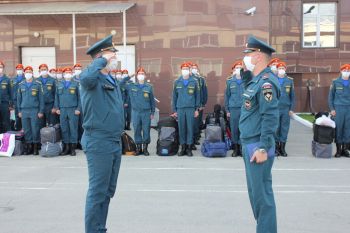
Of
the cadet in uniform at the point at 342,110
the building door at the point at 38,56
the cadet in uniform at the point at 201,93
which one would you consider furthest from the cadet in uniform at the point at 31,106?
the building door at the point at 38,56

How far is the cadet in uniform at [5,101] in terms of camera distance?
12375 mm

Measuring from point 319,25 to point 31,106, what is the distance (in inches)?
577

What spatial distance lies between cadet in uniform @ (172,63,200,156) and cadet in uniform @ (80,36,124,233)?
20.5 feet

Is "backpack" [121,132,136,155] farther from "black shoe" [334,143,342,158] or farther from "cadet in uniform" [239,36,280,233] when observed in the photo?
"cadet in uniform" [239,36,280,233]

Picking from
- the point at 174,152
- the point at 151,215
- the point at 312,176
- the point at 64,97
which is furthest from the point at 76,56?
the point at 151,215

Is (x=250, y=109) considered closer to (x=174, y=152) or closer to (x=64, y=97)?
(x=174, y=152)

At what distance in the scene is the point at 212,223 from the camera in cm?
565

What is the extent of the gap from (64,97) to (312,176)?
6.06 meters

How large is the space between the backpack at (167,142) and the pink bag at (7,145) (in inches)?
140

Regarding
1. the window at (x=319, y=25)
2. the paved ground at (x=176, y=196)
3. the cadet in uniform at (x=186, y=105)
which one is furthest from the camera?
the window at (x=319, y=25)

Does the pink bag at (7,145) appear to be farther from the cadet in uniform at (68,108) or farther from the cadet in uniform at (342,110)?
the cadet in uniform at (342,110)

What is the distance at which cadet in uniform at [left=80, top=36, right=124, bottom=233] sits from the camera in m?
4.64

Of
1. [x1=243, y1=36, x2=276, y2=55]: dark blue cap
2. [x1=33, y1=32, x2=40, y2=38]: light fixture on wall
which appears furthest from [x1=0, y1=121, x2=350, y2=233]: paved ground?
[x1=33, y1=32, x2=40, y2=38]: light fixture on wall

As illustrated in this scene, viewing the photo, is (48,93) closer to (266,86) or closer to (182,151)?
(182,151)
